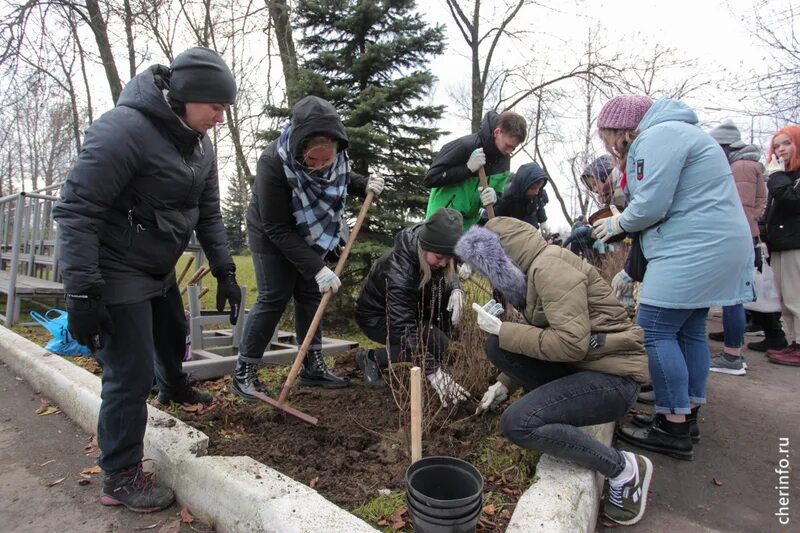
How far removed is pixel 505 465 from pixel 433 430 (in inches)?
19.3

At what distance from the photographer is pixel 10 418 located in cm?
328

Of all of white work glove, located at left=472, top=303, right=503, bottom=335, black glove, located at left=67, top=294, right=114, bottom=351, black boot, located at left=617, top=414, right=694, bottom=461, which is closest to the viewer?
black glove, located at left=67, top=294, right=114, bottom=351

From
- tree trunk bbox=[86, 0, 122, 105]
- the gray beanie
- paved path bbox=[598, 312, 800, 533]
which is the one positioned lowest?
paved path bbox=[598, 312, 800, 533]

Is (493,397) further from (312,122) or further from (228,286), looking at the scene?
(312,122)

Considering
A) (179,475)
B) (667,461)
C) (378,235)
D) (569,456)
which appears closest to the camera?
(569,456)

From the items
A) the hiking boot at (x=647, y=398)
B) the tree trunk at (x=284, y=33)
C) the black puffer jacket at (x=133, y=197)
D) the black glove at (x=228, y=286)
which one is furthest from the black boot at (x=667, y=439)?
the tree trunk at (x=284, y=33)

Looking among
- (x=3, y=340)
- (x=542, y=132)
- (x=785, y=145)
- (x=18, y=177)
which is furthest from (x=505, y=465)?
(x=18, y=177)

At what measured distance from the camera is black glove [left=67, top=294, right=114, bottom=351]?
1957mm

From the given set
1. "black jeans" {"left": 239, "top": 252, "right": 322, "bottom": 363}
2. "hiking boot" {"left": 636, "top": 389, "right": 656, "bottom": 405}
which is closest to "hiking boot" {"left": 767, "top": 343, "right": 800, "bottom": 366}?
"hiking boot" {"left": 636, "top": 389, "right": 656, "bottom": 405}

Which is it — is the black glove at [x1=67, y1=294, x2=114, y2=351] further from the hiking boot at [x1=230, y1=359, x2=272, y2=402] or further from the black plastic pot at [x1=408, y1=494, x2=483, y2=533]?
the black plastic pot at [x1=408, y1=494, x2=483, y2=533]

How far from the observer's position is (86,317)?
198 centimetres

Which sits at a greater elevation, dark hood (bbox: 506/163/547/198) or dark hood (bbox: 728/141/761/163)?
dark hood (bbox: 728/141/761/163)

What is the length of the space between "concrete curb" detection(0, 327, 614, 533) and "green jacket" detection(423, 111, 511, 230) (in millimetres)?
2247

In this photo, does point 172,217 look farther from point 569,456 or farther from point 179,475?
point 569,456
